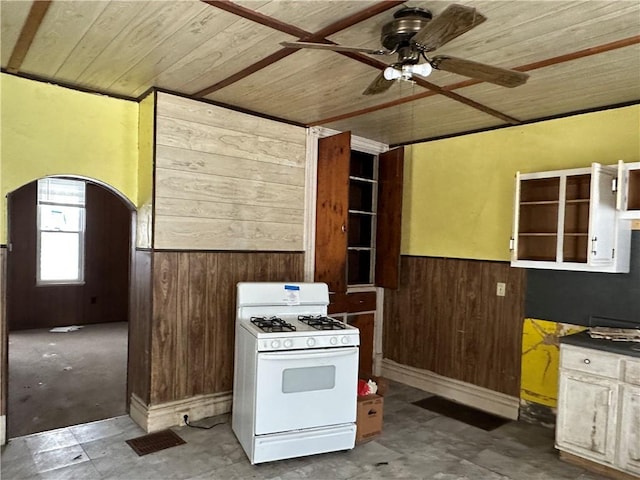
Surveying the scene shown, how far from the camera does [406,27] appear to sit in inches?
79.4

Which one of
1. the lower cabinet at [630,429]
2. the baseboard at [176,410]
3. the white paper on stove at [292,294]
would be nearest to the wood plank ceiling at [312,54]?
the white paper on stove at [292,294]

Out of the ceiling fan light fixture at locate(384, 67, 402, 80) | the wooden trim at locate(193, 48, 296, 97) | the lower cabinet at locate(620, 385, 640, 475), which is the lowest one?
the lower cabinet at locate(620, 385, 640, 475)

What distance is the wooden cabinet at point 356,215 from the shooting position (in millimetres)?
4020

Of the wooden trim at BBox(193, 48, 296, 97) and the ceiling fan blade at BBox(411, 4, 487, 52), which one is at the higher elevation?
the wooden trim at BBox(193, 48, 296, 97)

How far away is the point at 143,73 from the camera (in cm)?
293

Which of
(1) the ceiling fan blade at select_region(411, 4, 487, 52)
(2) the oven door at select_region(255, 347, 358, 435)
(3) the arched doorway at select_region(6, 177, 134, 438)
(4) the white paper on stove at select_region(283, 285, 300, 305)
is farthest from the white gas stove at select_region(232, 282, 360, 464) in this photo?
(1) the ceiling fan blade at select_region(411, 4, 487, 52)

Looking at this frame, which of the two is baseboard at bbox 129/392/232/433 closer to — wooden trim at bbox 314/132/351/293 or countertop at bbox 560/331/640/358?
wooden trim at bbox 314/132/351/293

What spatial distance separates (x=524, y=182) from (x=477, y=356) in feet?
5.24

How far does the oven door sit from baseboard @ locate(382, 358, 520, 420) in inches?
60.5

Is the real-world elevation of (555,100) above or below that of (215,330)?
above

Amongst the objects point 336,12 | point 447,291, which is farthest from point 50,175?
point 447,291

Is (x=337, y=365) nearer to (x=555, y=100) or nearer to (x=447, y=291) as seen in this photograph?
(x=447, y=291)

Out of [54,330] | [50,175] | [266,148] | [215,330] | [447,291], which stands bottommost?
[54,330]

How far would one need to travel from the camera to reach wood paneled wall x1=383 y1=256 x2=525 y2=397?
152 inches
